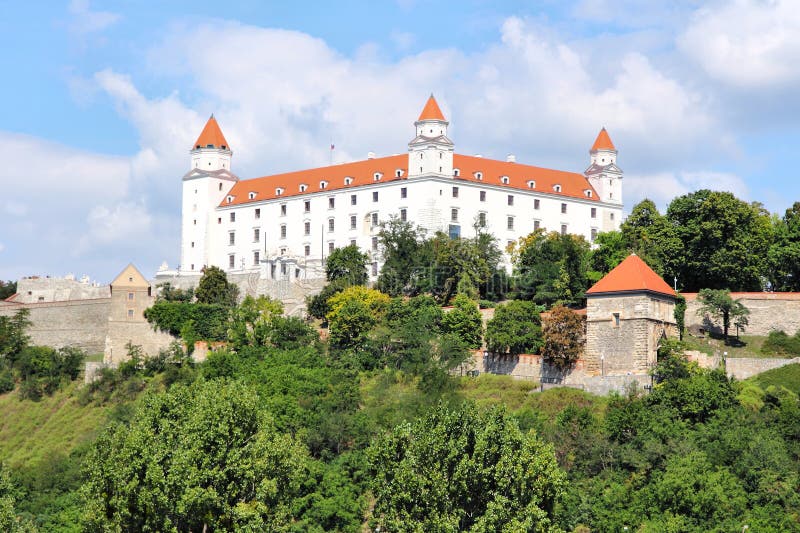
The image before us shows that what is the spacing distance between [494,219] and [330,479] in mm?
33010

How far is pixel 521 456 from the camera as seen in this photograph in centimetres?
4000

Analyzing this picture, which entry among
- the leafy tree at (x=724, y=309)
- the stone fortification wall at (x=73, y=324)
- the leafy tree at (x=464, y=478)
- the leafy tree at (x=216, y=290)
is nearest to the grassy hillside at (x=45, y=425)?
the stone fortification wall at (x=73, y=324)

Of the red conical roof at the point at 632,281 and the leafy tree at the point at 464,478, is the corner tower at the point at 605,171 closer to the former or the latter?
the red conical roof at the point at 632,281

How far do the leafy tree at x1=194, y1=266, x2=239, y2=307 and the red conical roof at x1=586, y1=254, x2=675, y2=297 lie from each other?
23248mm

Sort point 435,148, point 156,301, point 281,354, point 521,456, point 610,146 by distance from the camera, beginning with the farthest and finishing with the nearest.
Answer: point 610,146, point 435,148, point 156,301, point 281,354, point 521,456

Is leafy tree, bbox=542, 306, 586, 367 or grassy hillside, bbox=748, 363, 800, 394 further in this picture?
leafy tree, bbox=542, 306, 586, 367

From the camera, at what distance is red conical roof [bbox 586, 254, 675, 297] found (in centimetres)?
5509

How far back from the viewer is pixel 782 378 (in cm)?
5194

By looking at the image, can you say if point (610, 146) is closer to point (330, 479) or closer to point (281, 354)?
point (281, 354)

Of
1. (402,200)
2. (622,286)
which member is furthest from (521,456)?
(402,200)

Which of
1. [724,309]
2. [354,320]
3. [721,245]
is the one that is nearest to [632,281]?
[724,309]

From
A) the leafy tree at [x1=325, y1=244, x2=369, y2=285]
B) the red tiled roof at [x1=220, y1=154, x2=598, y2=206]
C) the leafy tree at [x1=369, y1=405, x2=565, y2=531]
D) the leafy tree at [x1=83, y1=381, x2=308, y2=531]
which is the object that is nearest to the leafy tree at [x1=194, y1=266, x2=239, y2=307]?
the leafy tree at [x1=325, y1=244, x2=369, y2=285]

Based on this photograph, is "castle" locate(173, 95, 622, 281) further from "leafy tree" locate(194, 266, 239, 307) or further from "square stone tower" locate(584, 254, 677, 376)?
"square stone tower" locate(584, 254, 677, 376)

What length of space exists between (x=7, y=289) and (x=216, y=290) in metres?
22.3
